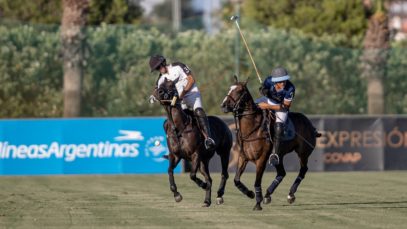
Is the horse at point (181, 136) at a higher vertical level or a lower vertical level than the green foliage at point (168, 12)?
lower

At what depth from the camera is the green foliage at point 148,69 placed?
39.8 metres

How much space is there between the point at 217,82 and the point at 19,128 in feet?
35.9

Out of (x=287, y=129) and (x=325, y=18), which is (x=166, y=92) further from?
(x=325, y=18)

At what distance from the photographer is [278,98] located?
18.9m

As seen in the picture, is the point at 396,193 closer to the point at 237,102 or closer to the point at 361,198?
the point at 361,198

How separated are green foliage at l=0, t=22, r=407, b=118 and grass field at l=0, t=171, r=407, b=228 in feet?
39.5

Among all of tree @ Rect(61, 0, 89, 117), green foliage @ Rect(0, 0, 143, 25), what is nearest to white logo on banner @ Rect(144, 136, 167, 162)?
tree @ Rect(61, 0, 89, 117)

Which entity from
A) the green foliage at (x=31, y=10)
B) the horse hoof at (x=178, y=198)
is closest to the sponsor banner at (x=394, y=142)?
the horse hoof at (x=178, y=198)

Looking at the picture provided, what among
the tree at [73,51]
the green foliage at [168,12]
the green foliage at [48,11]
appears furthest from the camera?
the green foliage at [168,12]

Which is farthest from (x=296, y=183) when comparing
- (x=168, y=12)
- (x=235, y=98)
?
(x=168, y=12)

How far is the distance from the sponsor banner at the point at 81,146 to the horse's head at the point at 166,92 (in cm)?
1200

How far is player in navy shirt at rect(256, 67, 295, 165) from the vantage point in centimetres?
1884

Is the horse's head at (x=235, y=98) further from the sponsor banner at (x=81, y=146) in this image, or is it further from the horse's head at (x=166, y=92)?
the sponsor banner at (x=81, y=146)

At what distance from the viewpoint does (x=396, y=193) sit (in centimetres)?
2217
